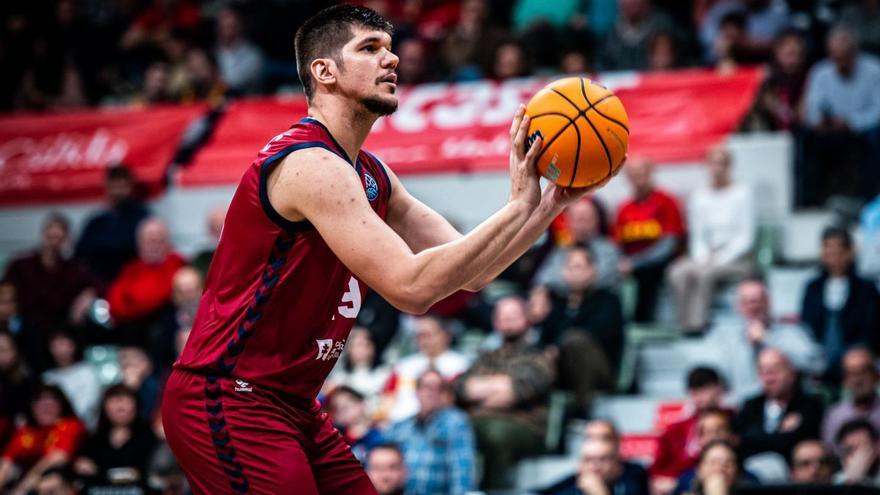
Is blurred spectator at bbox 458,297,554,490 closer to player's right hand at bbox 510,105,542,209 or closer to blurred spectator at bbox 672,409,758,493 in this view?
blurred spectator at bbox 672,409,758,493

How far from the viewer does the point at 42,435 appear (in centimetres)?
1213

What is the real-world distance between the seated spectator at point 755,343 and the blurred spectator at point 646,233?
1.01m

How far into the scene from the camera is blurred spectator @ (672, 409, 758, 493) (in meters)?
9.88

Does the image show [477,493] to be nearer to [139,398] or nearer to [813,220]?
[139,398]

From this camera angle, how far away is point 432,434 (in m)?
10.7

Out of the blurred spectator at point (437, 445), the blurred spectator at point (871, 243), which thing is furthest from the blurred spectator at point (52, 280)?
the blurred spectator at point (871, 243)

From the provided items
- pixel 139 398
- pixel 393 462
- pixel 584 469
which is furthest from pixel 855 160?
pixel 139 398

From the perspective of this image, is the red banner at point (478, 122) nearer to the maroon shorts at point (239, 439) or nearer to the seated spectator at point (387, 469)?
the seated spectator at point (387, 469)

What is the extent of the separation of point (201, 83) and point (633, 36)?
525 cm

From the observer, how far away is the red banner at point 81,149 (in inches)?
637

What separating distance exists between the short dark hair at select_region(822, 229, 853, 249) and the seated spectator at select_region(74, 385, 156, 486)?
5748 millimetres

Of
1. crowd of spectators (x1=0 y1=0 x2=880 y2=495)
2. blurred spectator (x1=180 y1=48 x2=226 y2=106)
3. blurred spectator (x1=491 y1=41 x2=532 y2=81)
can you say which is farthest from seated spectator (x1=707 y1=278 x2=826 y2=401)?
blurred spectator (x1=180 y1=48 x2=226 y2=106)

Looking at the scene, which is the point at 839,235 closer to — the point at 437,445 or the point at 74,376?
the point at 437,445

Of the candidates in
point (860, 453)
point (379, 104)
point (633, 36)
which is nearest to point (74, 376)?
point (633, 36)
